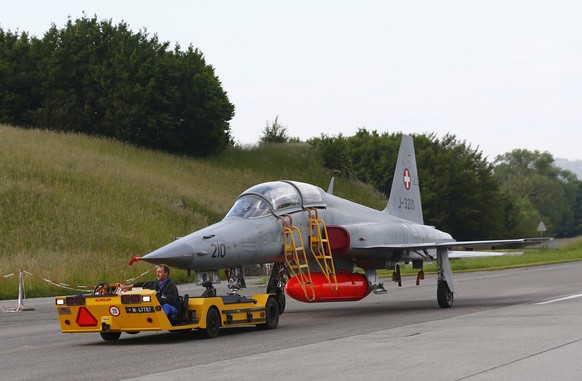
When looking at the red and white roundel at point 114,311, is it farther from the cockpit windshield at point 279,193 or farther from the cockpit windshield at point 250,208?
the cockpit windshield at point 279,193

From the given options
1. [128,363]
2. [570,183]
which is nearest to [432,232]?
[128,363]

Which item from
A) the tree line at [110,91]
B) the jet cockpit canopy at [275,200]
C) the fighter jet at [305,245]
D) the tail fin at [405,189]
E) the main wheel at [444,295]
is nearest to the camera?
the fighter jet at [305,245]

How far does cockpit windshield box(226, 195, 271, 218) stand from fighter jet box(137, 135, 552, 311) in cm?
2

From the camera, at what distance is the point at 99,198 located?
5188cm

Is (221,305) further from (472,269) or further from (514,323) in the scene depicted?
(472,269)

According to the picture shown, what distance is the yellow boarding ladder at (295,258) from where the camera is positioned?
1886 centimetres

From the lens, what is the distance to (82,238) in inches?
1773

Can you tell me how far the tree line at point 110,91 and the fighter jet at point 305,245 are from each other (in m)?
47.0

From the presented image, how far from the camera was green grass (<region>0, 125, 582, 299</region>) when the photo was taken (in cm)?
3825

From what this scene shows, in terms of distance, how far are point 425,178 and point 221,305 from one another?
7106cm

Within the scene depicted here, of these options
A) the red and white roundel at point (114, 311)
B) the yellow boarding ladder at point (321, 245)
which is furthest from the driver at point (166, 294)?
the yellow boarding ladder at point (321, 245)

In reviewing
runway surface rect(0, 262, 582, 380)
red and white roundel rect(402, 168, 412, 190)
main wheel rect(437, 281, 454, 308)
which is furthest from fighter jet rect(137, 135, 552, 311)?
red and white roundel rect(402, 168, 412, 190)

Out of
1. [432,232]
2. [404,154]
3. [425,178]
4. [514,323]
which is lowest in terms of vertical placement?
[514,323]

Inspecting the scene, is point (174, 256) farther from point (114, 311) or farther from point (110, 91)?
point (110, 91)
